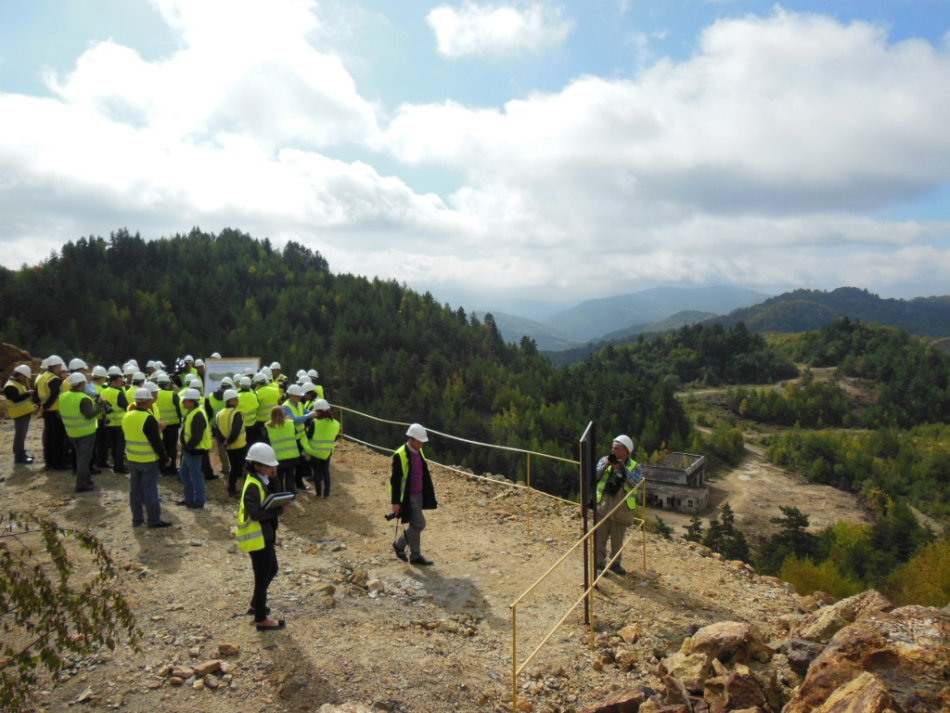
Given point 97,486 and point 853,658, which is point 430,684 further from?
point 97,486

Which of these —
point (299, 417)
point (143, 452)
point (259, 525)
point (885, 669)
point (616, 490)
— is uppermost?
point (299, 417)

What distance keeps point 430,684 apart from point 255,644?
1.72 metres

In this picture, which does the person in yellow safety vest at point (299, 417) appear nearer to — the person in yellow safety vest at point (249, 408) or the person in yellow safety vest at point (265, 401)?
the person in yellow safety vest at point (265, 401)

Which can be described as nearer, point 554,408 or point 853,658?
point 853,658

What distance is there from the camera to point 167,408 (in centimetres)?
977

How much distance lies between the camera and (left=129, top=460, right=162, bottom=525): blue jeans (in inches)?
312

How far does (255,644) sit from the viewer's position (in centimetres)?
562

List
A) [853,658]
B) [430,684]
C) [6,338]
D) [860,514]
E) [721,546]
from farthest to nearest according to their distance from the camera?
1. [860,514]
2. [6,338]
3. [721,546]
4. [430,684]
5. [853,658]

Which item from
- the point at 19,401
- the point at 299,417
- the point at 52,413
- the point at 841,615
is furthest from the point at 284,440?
the point at 841,615

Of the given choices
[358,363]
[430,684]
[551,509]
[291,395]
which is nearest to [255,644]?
[430,684]

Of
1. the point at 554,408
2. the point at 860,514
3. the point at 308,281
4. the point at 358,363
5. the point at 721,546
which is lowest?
the point at 860,514

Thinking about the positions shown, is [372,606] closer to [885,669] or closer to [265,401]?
[265,401]

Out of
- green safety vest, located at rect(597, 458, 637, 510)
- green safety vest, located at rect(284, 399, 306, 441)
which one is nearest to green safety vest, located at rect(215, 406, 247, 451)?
green safety vest, located at rect(284, 399, 306, 441)

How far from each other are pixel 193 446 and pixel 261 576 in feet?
11.9
